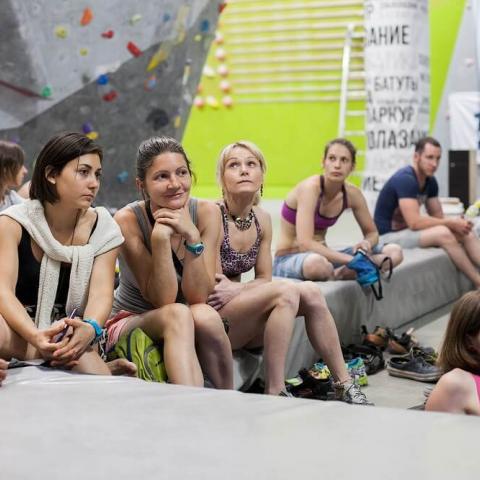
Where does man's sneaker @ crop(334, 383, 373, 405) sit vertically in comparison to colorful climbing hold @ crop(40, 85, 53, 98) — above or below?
below

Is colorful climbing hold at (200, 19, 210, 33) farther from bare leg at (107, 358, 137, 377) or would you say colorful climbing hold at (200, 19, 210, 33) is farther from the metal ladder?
the metal ladder

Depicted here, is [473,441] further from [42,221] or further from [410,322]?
[410,322]

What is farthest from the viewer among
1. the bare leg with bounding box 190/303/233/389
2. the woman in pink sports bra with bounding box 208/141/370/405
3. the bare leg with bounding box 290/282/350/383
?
the bare leg with bounding box 290/282/350/383

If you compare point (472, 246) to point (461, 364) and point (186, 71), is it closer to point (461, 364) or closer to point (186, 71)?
point (186, 71)

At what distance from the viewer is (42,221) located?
2668mm

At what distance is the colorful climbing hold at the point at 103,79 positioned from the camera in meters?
5.55

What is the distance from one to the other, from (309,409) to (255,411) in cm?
13

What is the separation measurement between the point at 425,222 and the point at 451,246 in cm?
22

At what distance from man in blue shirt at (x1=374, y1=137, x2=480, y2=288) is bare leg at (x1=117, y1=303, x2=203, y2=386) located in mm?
2903

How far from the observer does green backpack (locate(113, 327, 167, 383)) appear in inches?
110

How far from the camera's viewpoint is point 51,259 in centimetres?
267

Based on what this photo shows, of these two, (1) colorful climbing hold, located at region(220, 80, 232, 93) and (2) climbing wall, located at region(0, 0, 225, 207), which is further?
(1) colorful climbing hold, located at region(220, 80, 232, 93)

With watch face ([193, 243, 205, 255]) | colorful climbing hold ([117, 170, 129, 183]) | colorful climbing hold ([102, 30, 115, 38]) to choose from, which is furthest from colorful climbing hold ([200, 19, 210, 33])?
watch face ([193, 243, 205, 255])

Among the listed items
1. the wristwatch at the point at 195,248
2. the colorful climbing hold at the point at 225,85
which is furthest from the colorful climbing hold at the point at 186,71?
the colorful climbing hold at the point at 225,85
